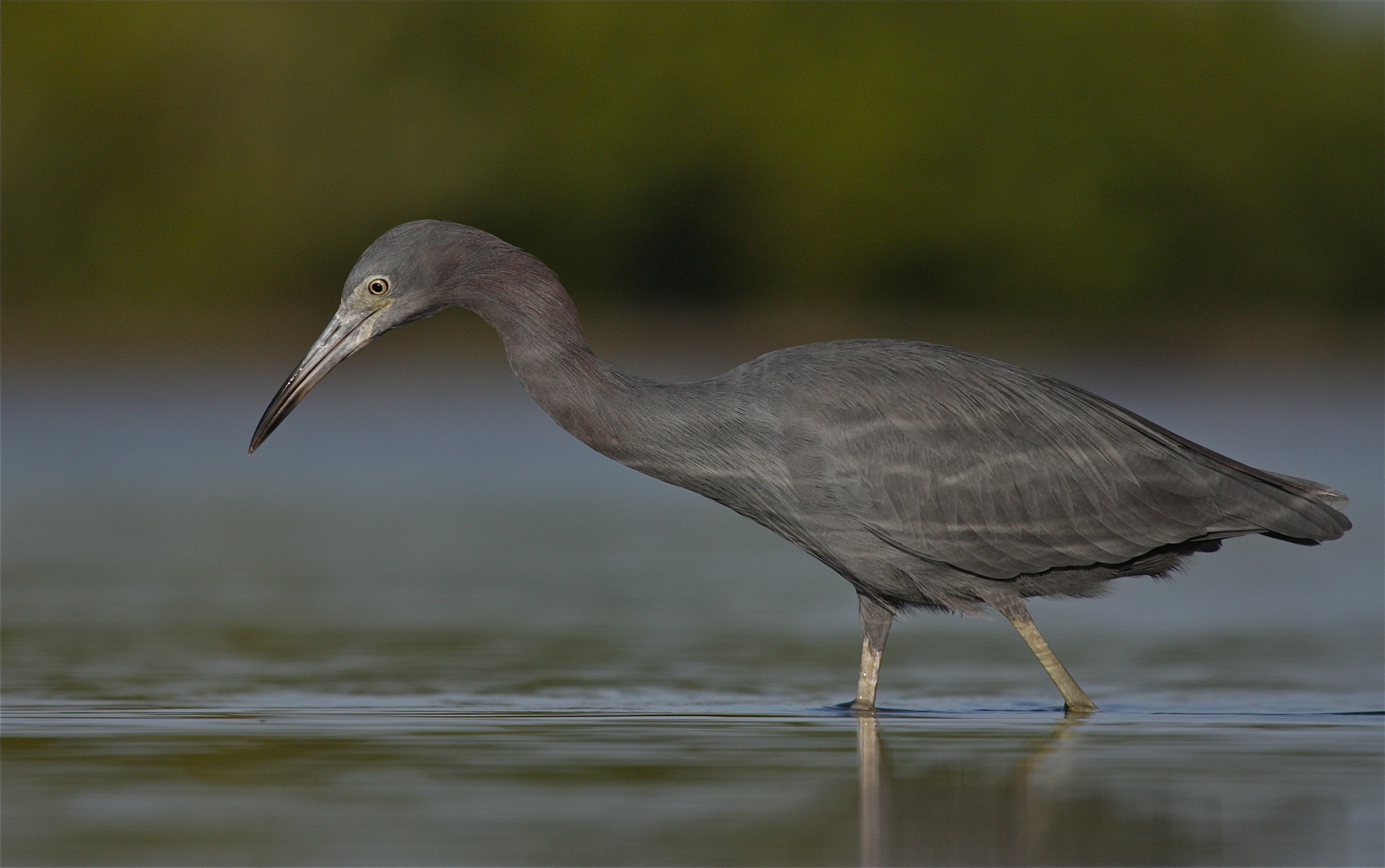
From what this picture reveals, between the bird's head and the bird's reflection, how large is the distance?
2203mm

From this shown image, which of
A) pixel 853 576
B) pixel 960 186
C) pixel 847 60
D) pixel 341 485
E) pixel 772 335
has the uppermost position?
pixel 847 60

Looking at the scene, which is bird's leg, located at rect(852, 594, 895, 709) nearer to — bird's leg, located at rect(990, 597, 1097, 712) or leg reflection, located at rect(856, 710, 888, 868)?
leg reflection, located at rect(856, 710, 888, 868)

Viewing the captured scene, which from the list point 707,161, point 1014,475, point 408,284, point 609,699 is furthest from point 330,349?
point 707,161

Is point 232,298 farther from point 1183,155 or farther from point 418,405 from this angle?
point 1183,155

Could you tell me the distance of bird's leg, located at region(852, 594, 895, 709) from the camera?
27.2 ft

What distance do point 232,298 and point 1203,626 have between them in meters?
32.5

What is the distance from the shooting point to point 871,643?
8477mm

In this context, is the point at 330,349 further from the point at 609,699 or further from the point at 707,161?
the point at 707,161

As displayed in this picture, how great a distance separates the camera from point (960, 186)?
47.1 meters

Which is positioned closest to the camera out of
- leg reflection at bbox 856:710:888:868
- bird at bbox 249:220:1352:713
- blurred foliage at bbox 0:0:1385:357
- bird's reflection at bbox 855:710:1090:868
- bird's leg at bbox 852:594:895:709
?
leg reflection at bbox 856:710:888:868

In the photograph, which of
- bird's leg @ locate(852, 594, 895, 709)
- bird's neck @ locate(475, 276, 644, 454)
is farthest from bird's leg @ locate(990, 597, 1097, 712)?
bird's neck @ locate(475, 276, 644, 454)

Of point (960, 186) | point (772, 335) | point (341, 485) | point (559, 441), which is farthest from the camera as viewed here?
point (960, 186)

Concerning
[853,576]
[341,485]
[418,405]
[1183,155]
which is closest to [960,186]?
[1183,155]

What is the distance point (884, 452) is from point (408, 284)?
1939 mm
